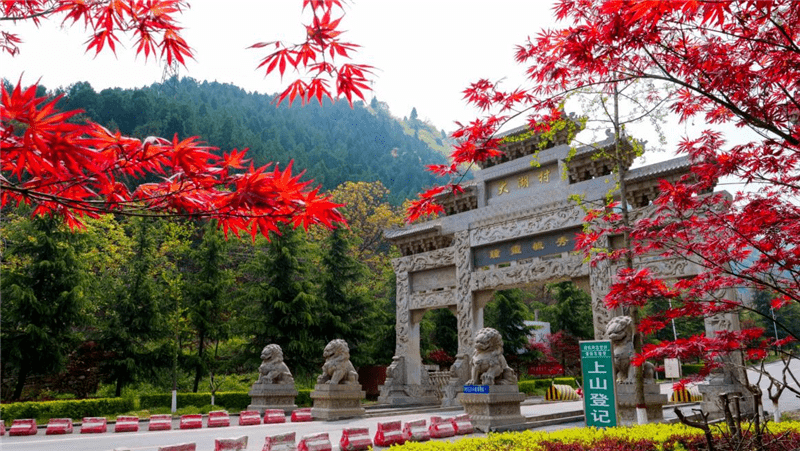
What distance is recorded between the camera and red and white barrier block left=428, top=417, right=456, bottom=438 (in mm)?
8320

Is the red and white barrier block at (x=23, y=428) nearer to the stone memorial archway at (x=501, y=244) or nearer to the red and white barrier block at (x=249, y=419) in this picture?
the red and white barrier block at (x=249, y=419)

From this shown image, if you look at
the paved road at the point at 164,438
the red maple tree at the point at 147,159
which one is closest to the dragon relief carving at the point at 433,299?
the paved road at the point at 164,438

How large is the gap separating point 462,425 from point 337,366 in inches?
147

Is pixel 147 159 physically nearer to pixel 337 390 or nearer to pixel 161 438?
pixel 161 438

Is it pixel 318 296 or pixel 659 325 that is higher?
pixel 318 296

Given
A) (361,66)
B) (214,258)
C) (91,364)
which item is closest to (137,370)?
(91,364)

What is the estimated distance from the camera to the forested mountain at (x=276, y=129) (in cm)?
4166

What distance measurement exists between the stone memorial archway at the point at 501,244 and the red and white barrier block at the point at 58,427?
878cm

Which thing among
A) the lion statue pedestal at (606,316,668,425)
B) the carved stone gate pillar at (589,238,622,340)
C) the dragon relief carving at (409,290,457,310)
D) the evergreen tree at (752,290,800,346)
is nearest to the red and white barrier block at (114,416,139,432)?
the lion statue pedestal at (606,316,668,425)

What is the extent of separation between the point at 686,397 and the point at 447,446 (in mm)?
13002

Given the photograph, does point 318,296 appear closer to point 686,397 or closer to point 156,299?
point 156,299

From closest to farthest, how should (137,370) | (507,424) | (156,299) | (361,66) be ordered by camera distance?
(361,66) → (507,424) → (137,370) → (156,299)

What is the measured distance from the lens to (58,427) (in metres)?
10.3

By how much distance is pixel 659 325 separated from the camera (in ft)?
18.4
